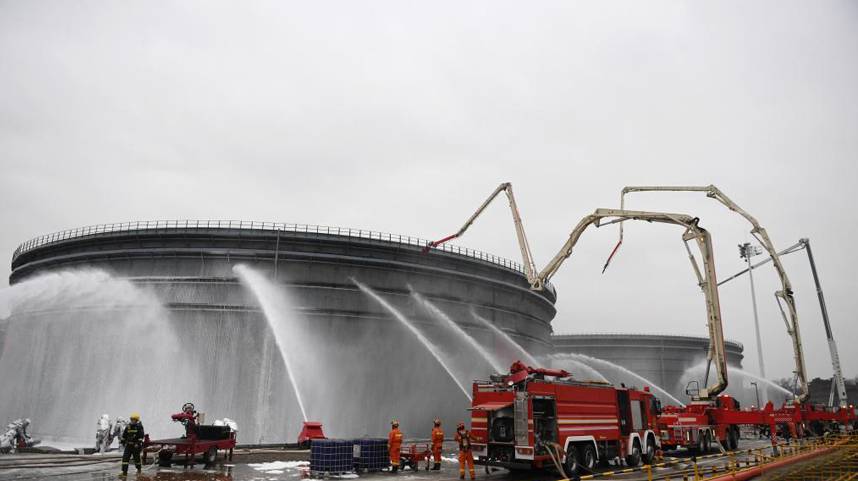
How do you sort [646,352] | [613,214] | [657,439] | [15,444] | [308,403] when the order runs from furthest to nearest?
1. [646,352]
2. [308,403]
3. [613,214]
4. [15,444]
5. [657,439]

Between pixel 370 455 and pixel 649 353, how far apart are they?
6859 centimetres

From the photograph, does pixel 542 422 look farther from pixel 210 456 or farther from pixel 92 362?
pixel 92 362

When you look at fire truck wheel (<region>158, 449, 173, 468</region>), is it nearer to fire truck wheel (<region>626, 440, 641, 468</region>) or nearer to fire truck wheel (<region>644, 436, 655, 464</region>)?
fire truck wheel (<region>626, 440, 641, 468</region>)

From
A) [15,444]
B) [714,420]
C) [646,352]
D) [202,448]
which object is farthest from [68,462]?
[646,352]

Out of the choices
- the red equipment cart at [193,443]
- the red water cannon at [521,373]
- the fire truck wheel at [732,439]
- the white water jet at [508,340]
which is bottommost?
the fire truck wheel at [732,439]

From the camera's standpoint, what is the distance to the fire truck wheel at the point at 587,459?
54.4ft

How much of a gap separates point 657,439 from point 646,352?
59826 mm

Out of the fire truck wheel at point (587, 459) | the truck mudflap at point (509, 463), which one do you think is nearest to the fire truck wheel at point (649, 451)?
the fire truck wheel at point (587, 459)

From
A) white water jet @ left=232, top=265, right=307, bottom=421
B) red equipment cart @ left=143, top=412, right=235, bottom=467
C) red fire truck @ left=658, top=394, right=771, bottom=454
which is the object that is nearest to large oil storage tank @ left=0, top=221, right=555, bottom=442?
white water jet @ left=232, top=265, right=307, bottom=421

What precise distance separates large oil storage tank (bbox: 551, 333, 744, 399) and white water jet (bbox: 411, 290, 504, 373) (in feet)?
137

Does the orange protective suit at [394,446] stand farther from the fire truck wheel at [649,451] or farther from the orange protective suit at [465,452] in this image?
the fire truck wheel at [649,451]

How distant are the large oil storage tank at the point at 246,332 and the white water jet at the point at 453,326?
→ 14 cm

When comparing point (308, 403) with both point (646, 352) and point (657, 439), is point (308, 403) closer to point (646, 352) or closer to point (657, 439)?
point (657, 439)

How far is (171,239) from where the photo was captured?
3353cm
